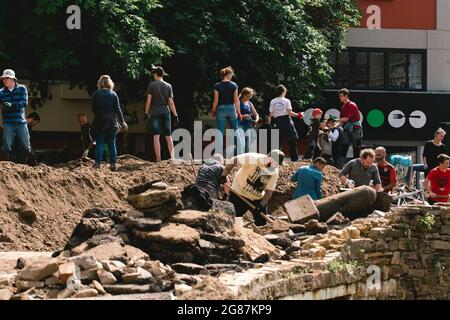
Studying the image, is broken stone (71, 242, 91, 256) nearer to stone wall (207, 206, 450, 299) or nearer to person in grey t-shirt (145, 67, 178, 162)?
stone wall (207, 206, 450, 299)

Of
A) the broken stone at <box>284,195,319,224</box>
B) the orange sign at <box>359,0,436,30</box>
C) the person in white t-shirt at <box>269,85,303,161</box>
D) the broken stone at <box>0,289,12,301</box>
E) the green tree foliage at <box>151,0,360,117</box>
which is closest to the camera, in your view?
the broken stone at <box>0,289,12,301</box>

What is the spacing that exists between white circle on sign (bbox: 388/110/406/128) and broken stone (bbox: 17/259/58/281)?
28635 millimetres

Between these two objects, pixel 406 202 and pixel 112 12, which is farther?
pixel 112 12

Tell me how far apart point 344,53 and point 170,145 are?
20.2 m

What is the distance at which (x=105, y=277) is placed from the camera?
599 inches

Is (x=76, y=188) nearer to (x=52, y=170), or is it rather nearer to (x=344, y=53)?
(x=52, y=170)

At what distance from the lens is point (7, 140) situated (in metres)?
22.8

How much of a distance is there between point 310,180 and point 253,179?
4.60 ft

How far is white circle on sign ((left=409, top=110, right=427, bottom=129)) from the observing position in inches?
1693

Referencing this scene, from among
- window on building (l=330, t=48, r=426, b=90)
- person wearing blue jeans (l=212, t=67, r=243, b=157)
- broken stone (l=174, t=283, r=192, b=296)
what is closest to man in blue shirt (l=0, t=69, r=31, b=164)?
person wearing blue jeans (l=212, t=67, r=243, b=157)

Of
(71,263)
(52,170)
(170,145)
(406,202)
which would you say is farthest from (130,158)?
(71,263)

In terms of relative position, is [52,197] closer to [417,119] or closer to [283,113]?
[283,113]

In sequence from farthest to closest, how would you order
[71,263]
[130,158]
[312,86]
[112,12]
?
[312,86]
[112,12]
[130,158]
[71,263]

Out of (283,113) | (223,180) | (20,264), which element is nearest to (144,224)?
(20,264)
